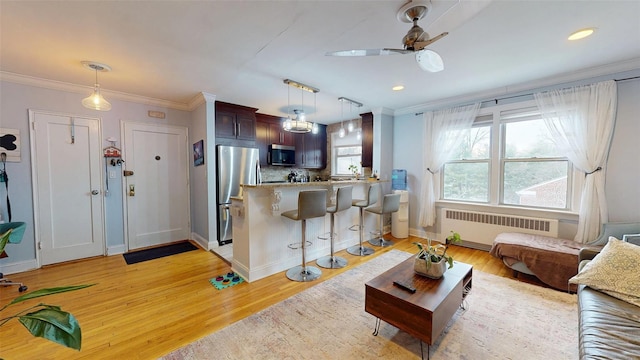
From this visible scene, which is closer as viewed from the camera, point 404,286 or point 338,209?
point 404,286

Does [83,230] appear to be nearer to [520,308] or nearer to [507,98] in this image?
[520,308]

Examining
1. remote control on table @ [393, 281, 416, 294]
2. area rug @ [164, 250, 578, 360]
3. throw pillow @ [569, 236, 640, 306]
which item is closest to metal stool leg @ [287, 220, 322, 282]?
area rug @ [164, 250, 578, 360]

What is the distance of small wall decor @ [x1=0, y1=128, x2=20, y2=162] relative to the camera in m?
3.06

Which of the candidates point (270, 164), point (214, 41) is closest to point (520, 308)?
point (214, 41)

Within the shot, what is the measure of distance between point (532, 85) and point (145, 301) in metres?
5.47

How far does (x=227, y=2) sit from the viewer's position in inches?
70.1

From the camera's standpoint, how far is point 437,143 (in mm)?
4309

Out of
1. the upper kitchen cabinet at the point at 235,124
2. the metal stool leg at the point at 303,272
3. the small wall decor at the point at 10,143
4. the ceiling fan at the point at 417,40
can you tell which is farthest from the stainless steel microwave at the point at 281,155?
the ceiling fan at the point at 417,40

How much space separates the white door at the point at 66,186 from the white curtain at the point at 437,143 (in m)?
5.34

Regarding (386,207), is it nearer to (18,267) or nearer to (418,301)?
(418,301)

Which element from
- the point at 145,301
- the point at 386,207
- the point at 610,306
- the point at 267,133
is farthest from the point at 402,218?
the point at 145,301

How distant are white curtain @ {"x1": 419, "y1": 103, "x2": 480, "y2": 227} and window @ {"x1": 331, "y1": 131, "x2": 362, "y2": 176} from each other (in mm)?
1708

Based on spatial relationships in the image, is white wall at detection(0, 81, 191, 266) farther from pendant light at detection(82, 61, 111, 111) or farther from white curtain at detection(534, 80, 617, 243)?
white curtain at detection(534, 80, 617, 243)

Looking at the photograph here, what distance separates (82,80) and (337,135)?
15.4 ft
